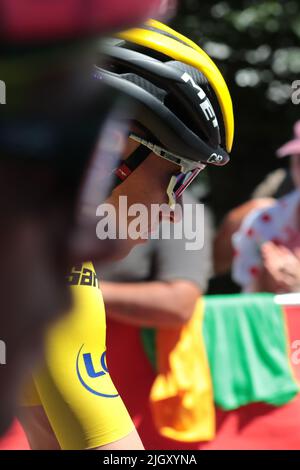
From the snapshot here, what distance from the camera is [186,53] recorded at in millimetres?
2100

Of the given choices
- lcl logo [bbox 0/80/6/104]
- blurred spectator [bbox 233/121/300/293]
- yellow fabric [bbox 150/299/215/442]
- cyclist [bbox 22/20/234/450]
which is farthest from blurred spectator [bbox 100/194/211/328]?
lcl logo [bbox 0/80/6/104]

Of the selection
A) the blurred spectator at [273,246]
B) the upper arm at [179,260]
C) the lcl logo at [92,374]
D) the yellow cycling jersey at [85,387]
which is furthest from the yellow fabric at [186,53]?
the blurred spectator at [273,246]

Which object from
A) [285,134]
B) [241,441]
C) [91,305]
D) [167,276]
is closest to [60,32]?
[91,305]

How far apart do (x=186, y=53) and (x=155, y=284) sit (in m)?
1.36

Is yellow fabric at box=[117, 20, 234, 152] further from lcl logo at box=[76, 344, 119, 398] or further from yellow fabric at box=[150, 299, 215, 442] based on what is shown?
yellow fabric at box=[150, 299, 215, 442]

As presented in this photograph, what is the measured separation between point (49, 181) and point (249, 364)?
2.89 m

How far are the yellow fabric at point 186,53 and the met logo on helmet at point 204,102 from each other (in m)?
0.05

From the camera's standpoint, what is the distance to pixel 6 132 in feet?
2.29

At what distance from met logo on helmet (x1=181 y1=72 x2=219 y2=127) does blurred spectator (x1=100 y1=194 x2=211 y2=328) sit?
1.18 meters

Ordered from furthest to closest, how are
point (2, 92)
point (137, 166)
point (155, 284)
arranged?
point (155, 284) < point (137, 166) < point (2, 92)

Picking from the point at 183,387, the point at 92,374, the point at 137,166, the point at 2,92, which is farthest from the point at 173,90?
the point at 183,387

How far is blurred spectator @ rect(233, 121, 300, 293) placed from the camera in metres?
3.93

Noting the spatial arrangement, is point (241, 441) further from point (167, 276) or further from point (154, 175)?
point (154, 175)

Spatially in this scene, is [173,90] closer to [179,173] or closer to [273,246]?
[179,173]
